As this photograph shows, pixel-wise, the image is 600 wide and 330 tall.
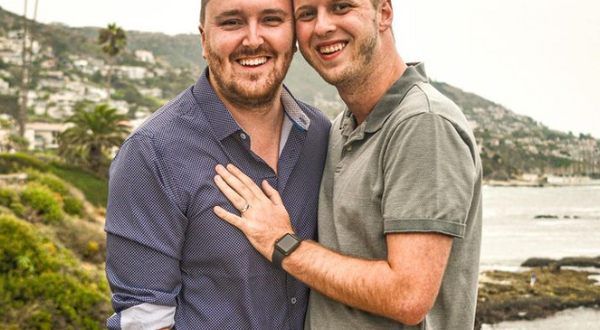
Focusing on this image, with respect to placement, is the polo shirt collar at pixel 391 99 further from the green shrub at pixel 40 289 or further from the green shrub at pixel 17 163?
the green shrub at pixel 17 163

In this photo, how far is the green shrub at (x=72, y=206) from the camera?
101 feet

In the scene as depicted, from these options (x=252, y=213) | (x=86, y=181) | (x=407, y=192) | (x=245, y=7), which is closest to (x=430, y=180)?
(x=407, y=192)

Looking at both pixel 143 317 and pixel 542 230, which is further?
pixel 542 230

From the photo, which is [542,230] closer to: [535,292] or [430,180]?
[535,292]

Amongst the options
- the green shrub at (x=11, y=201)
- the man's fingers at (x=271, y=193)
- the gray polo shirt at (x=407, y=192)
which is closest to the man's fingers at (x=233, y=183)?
the man's fingers at (x=271, y=193)

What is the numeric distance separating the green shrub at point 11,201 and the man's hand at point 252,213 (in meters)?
23.6

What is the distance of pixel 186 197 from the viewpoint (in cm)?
269

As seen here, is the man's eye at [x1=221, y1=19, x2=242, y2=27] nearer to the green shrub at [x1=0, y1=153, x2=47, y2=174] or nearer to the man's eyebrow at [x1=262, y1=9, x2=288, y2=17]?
the man's eyebrow at [x1=262, y1=9, x2=288, y2=17]

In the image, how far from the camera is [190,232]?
274 centimetres

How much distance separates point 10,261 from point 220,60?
16355 millimetres

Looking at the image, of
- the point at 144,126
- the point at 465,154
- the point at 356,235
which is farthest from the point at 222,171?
the point at 465,154

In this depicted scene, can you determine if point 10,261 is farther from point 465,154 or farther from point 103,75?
point 103,75

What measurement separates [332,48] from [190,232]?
3.42ft

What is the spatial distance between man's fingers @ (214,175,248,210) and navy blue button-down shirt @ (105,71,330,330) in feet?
0.11
